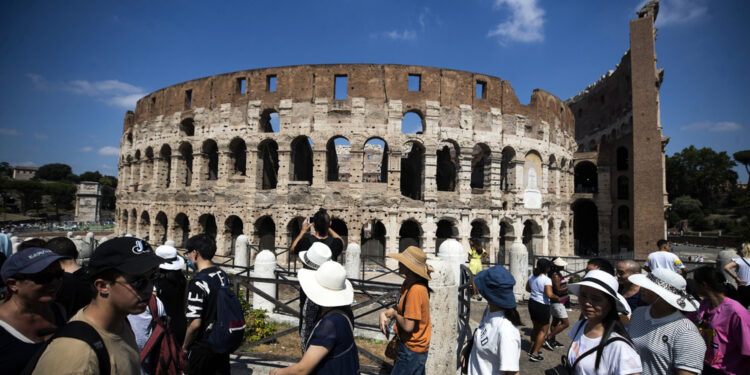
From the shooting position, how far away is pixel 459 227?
17.8 m

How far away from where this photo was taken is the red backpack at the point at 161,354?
257 centimetres

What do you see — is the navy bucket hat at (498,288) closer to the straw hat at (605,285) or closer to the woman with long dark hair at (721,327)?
the straw hat at (605,285)

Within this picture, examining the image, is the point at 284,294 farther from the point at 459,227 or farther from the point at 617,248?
the point at 617,248

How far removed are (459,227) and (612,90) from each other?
19.4 meters

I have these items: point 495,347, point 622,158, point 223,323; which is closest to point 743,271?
point 495,347

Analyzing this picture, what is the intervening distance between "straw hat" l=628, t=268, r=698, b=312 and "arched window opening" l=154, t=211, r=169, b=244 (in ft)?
80.8

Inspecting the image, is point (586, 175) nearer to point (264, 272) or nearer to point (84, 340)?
point (264, 272)

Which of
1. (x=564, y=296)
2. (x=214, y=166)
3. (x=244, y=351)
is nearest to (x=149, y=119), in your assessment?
(x=214, y=166)

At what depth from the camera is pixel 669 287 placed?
283 centimetres

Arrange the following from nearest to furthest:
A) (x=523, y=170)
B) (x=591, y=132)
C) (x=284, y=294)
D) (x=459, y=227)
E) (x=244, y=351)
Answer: (x=244, y=351) < (x=284, y=294) < (x=459, y=227) < (x=523, y=170) < (x=591, y=132)

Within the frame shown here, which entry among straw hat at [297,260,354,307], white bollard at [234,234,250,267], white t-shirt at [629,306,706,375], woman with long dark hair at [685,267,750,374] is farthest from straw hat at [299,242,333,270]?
white bollard at [234,234,250,267]

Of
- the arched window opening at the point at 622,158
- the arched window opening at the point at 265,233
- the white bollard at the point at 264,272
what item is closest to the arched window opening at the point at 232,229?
the arched window opening at the point at 265,233

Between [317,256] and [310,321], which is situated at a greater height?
[317,256]

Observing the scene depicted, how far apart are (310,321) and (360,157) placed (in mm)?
14264
